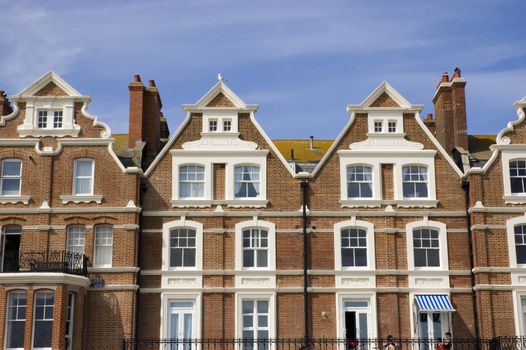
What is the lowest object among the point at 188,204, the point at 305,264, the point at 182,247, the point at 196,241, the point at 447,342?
the point at 447,342

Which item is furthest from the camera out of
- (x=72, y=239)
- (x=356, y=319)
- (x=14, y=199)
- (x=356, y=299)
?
(x=14, y=199)

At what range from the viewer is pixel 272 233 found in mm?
37281

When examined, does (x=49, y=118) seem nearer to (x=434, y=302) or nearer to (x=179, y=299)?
(x=179, y=299)

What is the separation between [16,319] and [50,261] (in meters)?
3.06

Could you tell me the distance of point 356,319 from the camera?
36.4 meters

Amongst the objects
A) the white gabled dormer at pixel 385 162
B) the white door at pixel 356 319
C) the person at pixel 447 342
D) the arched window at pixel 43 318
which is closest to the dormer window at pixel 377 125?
the white gabled dormer at pixel 385 162

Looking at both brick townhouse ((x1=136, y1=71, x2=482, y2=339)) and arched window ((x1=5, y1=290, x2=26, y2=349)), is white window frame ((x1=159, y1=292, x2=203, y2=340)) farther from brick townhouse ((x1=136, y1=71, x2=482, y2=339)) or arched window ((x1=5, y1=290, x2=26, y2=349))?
arched window ((x1=5, y1=290, x2=26, y2=349))

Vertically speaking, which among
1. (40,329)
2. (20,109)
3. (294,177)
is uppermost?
(20,109)

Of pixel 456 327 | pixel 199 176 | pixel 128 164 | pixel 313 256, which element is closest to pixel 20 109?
pixel 128 164

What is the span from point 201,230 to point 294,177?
4.82m

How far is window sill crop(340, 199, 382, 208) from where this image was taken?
37.7 meters

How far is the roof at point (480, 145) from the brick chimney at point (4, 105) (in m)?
22.2

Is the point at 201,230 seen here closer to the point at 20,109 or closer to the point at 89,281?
the point at 89,281

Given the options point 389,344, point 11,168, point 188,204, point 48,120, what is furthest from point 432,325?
point 11,168
